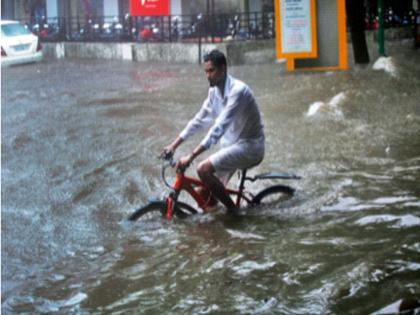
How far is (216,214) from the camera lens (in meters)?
8.03

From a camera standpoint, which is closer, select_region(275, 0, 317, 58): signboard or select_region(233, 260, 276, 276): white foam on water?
select_region(233, 260, 276, 276): white foam on water

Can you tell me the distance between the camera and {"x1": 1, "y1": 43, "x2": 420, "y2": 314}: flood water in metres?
6.18

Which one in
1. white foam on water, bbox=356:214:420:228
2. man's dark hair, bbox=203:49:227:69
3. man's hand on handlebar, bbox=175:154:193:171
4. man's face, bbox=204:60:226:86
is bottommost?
white foam on water, bbox=356:214:420:228

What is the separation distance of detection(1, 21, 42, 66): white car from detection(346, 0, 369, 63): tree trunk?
1125 cm

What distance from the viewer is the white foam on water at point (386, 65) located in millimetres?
18170

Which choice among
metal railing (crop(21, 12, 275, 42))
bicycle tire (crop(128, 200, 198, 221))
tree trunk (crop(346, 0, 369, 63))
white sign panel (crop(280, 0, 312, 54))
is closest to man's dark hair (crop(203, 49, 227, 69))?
bicycle tire (crop(128, 200, 198, 221))

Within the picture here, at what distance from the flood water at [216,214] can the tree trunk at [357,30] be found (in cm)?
223

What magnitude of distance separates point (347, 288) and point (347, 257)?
2.67 ft

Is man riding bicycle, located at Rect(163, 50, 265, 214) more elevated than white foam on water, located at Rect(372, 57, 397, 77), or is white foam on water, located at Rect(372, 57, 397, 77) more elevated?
white foam on water, located at Rect(372, 57, 397, 77)

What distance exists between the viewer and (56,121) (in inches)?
619

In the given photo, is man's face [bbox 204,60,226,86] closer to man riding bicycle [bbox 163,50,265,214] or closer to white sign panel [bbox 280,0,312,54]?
man riding bicycle [bbox 163,50,265,214]

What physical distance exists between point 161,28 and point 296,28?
36.2 feet

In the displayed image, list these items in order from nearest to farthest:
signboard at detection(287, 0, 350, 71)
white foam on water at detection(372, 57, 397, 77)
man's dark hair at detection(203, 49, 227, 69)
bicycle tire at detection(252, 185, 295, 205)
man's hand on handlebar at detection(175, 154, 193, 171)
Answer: man's hand on handlebar at detection(175, 154, 193, 171) → man's dark hair at detection(203, 49, 227, 69) → bicycle tire at detection(252, 185, 295, 205) → signboard at detection(287, 0, 350, 71) → white foam on water at detection(372, 57, 397, 77)

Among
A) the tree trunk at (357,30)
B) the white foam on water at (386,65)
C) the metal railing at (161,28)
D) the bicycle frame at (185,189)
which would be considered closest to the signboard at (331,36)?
the white foam on water at (386,65)
